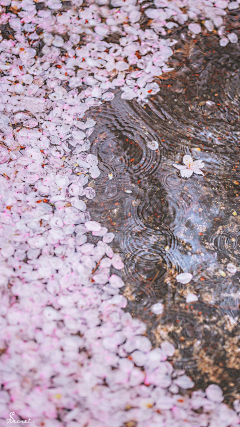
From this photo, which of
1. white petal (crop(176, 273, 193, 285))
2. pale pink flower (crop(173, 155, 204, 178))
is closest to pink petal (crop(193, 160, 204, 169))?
pale pink flower (crop(173, 155, 204, 178))

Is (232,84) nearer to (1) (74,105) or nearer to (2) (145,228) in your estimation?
(1) (74,105)

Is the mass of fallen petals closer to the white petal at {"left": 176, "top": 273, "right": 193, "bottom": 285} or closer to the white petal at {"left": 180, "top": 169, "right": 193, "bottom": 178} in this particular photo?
the white petal at {"left": 180, "top": 169, "right": 193, "bottom": 178}

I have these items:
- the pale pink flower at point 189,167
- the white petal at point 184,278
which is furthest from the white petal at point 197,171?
the white petal at point 184,278

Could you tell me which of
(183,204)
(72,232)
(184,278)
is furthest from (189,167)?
(72,232)

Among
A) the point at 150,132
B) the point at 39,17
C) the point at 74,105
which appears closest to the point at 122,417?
the point at 150,132

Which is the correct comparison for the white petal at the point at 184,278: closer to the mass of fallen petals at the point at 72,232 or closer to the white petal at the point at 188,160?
the mass of fallen petals at the point at 72,232
